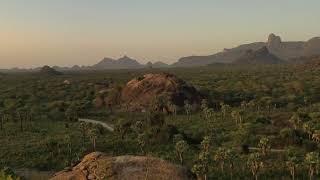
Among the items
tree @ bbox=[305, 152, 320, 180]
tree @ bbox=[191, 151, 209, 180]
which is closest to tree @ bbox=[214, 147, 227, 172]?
tree @ bbox=[191, 151, 209, 180]

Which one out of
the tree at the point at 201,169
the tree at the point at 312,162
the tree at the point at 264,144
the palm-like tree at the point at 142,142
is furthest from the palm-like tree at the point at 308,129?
the tree at the point at 201,169

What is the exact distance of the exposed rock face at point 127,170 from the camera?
61.9 meters

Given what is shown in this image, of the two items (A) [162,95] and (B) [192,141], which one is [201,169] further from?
(A) [162,95]

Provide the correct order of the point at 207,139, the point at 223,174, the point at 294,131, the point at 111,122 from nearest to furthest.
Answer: the point at 223,174 < the point at 207,139 < the point at 294,131 < the point at 111,122

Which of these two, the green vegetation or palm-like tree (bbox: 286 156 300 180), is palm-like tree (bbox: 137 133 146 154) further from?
palm-like tree (bbox: 286 156 300 180)

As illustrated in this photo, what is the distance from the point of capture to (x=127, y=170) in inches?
2456

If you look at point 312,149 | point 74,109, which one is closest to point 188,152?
point 312,149

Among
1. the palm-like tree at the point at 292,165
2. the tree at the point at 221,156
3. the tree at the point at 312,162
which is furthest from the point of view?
the tree at the point at 221,156

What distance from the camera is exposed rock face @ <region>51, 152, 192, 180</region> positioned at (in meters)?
61.9

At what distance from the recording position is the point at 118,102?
200 metres

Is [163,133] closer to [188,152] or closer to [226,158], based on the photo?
[188,152]

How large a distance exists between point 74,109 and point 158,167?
112004 millimetres

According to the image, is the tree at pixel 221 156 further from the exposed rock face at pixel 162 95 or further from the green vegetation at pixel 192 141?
the exposed rock face at pixel 162 95

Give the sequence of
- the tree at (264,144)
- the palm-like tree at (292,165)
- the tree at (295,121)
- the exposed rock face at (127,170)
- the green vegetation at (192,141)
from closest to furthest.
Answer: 1. the exposed rock face at (127,170)
2. the palm-like tree at (292,165)
3. the green vegetation at (192,141)
4. the tree at (264,144)
5. the tree at (295,121)
